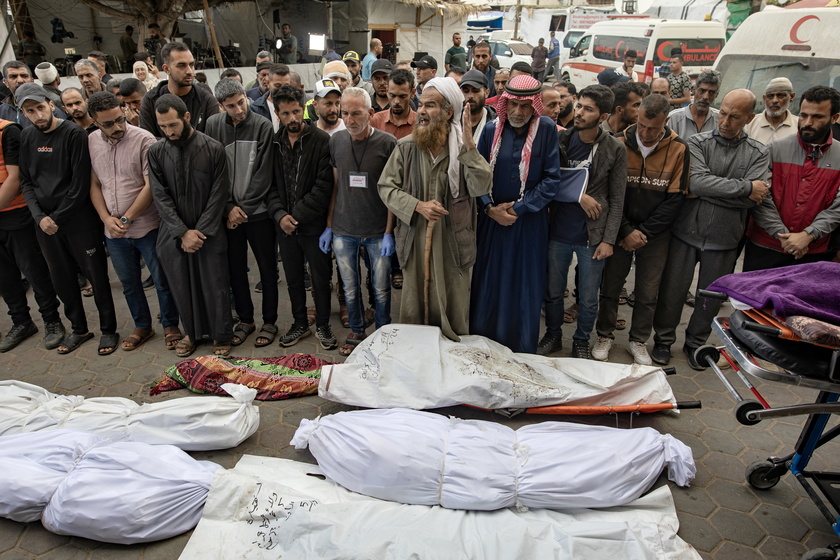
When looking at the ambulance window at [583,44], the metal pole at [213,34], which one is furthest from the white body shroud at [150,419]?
the ambulance window at [583,44]

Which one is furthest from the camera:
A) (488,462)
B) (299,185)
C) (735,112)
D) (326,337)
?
(326,337)

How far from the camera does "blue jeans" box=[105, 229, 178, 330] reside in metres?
4.62

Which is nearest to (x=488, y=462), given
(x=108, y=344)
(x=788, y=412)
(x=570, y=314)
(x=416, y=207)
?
(x=788, y=412)

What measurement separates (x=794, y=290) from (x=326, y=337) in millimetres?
3462

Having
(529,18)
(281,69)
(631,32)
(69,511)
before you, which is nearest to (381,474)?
(69,511)

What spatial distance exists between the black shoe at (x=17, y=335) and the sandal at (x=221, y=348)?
182cm

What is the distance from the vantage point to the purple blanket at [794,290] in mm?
2457

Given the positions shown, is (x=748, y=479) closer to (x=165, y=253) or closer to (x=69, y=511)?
(x=69, y=511)

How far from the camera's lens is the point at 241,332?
4.98 m

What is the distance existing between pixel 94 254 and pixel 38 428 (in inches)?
70.6

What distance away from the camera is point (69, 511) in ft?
9.10

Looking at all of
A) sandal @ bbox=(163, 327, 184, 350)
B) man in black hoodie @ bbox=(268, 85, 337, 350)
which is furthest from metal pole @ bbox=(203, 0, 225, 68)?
sandal @ bbox=(163, 327, 184, 350)

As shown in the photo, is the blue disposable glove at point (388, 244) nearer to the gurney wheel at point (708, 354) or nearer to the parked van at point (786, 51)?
the gurney wheel at point (708, 354)

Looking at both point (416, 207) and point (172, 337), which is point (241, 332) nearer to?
point (172, 337)
